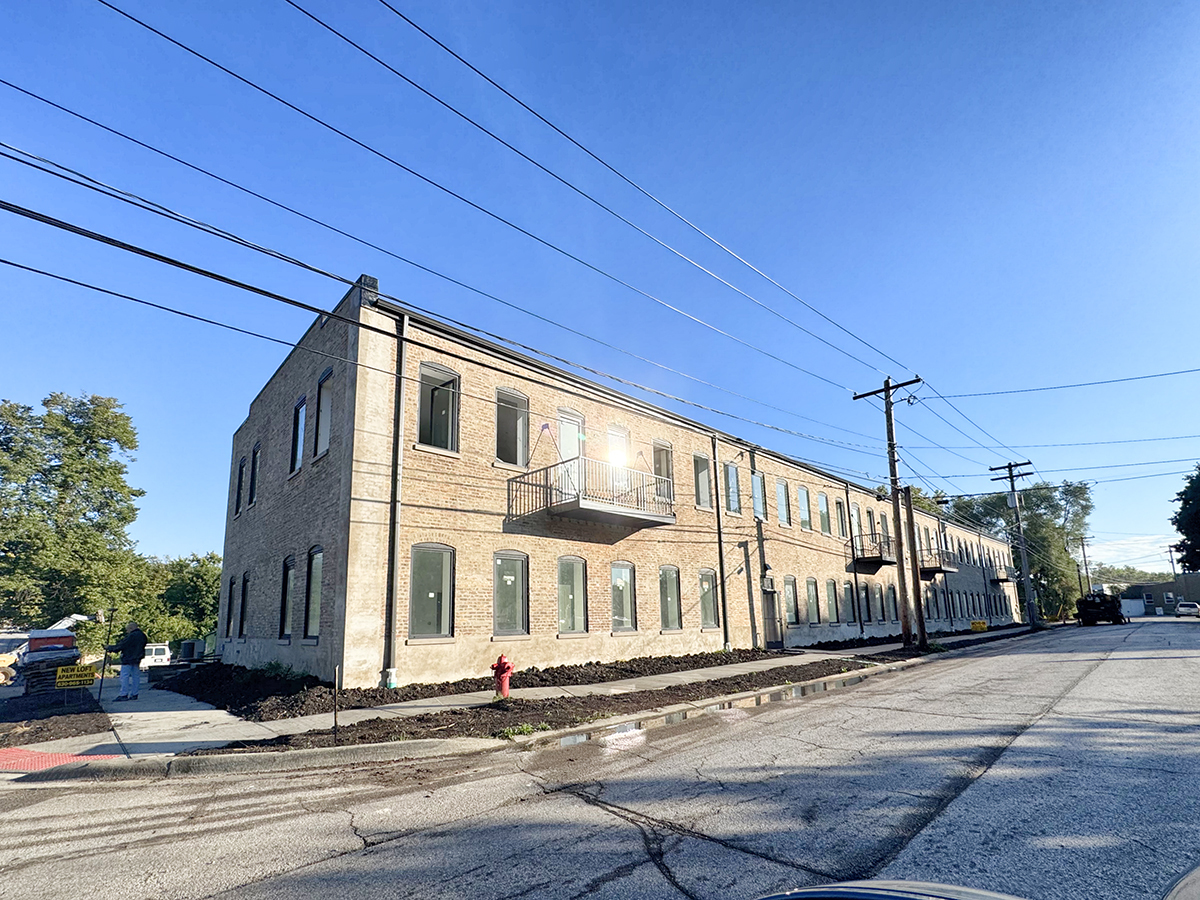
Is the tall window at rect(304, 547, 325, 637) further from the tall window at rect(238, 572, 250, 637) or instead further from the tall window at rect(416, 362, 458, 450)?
the tall window at rect(238, 572, 250, 637)

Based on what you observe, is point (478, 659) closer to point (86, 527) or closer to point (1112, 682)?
point (1112, 682)

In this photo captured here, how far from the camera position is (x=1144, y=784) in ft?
18.4

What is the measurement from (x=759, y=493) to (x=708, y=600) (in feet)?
19.4

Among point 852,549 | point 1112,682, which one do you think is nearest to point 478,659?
point 1112,682

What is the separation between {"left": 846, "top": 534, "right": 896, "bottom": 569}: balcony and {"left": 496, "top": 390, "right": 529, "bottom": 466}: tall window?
21.7 meters

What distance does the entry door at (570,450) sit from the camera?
16812mm

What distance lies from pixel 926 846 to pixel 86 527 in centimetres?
4450

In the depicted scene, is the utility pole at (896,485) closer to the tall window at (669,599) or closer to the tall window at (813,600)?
the tall window at (813,600)

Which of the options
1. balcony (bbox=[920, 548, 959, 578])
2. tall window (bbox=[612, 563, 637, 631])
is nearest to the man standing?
tall window (bbox=[612, 563, 637, 631])

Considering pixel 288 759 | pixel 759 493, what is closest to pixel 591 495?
pixel 288 759

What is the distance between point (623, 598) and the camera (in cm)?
1820

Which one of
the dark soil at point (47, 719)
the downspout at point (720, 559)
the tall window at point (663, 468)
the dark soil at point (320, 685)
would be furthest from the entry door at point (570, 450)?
the dark soil at point (47, 719)

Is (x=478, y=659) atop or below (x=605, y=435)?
below

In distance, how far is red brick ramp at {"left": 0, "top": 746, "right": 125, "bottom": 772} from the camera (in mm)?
8008
